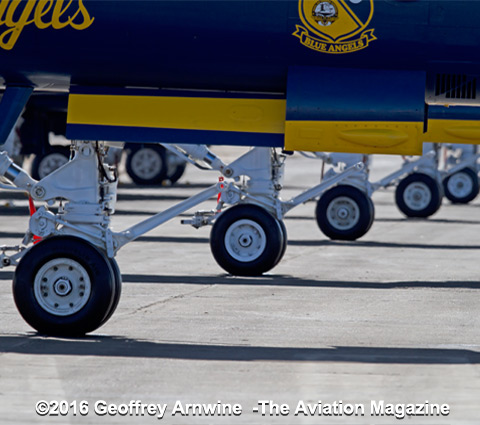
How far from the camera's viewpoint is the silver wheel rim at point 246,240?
15.0 metres

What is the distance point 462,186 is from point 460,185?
0.06 meters

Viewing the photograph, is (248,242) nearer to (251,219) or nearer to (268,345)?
(251,219)

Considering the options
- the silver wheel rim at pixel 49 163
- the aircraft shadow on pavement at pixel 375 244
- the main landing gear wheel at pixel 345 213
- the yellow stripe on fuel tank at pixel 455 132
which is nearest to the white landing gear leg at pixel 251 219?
the yellow stripe on fuel tank at pixel 455 132

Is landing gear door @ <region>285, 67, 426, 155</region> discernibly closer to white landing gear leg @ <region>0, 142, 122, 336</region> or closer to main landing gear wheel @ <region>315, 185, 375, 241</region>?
white landing gear leg @ <region>0, 142, 122, 336</region>

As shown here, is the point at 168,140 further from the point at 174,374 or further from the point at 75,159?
the point at 174,374

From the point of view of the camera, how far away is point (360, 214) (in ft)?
65.7

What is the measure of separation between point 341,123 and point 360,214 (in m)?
9.85

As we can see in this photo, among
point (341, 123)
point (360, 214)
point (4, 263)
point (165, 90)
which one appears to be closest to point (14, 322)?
point (4, 263)

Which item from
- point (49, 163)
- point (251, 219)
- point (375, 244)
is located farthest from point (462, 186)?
point (251, 219)

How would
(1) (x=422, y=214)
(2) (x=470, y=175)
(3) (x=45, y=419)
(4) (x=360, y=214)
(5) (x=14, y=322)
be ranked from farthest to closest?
1. (2) (x=470, y=175)
2. (1) (x=422, y=214)
3. (4) (x=360, y=214)
4. (5) (x=14, y=322)
5. (3) (x=45, y=419)

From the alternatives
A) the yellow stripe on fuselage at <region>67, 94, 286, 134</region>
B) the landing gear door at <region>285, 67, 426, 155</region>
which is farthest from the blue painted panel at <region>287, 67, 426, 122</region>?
the yellow stripe on fuselage at <region>67, 94, 286, 134</region>

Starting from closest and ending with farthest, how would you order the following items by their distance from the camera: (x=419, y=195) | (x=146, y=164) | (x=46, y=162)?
(x=419, y=195) → (x=46, y=162) → (x=146, y=164)

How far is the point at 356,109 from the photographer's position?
403 inches

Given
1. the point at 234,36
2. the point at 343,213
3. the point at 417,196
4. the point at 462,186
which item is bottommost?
the point at 343,213
